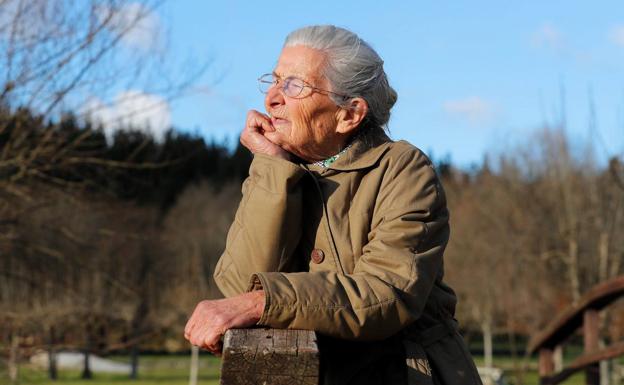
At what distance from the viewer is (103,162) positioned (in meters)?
9.58

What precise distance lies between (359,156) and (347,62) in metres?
0.24

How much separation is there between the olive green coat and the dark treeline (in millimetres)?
6817

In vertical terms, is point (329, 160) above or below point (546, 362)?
above

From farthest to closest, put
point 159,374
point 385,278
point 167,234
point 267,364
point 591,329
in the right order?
point 159,374, point 167,234, point 591,329, point 385,278, point 267,364

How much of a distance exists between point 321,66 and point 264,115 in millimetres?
235

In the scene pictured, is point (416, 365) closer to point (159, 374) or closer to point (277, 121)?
point (277, 121)

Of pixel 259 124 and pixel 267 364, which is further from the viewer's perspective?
pixel 259 124

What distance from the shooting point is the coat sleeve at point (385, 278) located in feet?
6.21

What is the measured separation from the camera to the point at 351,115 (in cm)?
239

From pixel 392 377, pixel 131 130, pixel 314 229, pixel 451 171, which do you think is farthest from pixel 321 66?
pixel 451 171

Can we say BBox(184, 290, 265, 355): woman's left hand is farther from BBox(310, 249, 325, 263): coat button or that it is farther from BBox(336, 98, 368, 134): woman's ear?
BBox(336, 98, 368, 134): woman's ear

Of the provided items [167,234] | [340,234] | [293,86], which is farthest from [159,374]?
[340,234]

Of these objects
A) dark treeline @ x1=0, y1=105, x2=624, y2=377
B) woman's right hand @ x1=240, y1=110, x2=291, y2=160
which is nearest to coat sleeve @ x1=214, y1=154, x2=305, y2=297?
woman's right hand @ x1=240, y1=110, x2=291, y2=160

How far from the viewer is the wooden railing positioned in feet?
24.0
